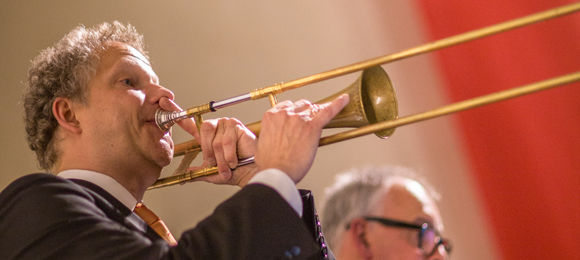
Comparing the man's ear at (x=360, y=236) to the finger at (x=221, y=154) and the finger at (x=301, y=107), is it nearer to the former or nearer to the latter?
the finger at (x=221, y=154)

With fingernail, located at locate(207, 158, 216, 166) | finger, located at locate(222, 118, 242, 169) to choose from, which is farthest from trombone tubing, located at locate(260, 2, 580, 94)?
fingernail, located at locate(207, 158, 216, 166)

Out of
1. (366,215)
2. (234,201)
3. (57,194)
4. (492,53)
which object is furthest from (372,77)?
(492,53)

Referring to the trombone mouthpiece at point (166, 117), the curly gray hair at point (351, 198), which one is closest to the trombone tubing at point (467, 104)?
the trombone mouthpiece at point (166, 117)

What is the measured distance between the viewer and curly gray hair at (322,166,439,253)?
1.91 meters

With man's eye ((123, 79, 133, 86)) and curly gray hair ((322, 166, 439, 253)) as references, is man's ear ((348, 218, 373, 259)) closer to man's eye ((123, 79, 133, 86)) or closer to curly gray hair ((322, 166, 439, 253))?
curly gray hair ((322, 166, 439, 253))

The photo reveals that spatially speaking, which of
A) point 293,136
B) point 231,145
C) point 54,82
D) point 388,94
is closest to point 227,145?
point 231,145

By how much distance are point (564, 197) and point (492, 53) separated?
2.72ft

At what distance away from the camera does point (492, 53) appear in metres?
2.46

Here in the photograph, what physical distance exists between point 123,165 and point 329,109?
0.68 m

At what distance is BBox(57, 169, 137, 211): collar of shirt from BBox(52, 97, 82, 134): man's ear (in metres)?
0.16

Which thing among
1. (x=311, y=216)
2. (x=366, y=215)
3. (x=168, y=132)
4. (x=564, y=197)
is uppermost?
(x=168, y=132)

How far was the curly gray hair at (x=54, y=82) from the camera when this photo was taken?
58.7 inches

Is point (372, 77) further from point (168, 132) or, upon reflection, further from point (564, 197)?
point (564, 197)

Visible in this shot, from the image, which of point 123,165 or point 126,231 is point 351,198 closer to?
point 123,165
